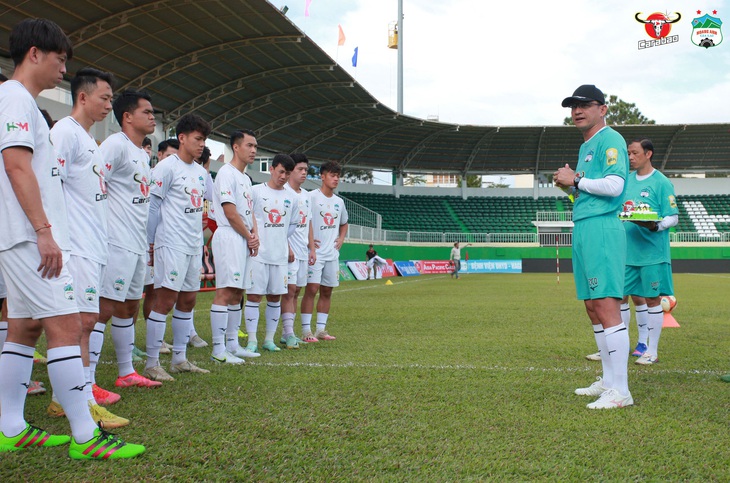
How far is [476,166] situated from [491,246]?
336 inches

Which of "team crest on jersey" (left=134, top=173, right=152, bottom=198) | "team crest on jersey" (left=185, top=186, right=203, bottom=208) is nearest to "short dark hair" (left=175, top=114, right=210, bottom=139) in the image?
"team crest on jersey" (left=185, top=186, right=203, bottom=208)

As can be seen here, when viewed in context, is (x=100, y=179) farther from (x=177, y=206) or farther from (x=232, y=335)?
(x=232, y=335)

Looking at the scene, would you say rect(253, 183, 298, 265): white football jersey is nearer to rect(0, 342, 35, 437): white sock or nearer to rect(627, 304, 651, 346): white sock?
rect(0, 342, 35, 437): white sock

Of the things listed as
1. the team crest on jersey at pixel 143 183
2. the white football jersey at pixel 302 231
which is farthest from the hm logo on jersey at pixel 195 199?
the white football jersey at pixel 302 231

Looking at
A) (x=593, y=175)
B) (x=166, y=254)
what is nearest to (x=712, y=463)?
(x=593, y=175)

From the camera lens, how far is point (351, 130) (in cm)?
3878

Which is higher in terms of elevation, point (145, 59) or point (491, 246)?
point (145, 59)

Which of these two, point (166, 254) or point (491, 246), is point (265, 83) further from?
point (166, 254)

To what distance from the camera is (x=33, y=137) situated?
2.91m

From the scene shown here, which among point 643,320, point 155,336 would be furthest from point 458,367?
point 155,336

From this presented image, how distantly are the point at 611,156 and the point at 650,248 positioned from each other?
222cm

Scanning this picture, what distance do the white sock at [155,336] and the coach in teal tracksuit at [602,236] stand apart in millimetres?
3338

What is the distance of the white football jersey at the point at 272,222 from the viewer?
667 cm

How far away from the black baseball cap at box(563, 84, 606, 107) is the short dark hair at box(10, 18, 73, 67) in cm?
329
